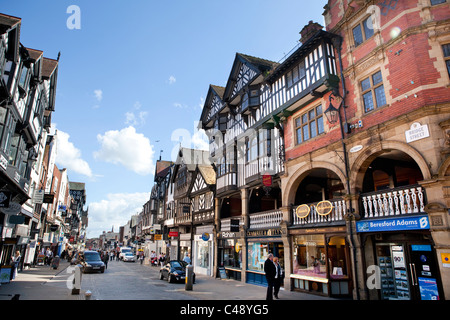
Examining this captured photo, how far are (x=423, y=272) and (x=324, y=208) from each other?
4.01 metres

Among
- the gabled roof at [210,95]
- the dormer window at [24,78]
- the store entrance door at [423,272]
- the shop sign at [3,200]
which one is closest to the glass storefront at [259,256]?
the store entrance door at [423,272]

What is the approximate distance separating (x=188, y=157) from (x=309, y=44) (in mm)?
20687

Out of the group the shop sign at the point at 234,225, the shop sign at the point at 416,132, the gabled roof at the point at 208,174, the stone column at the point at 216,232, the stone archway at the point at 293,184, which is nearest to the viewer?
the shop sign at the point at 416,132

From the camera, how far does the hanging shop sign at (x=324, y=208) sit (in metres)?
11.9

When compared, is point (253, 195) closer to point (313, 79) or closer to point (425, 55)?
point (313, 79)

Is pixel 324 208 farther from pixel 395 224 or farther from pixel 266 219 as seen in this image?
pixel 266 219

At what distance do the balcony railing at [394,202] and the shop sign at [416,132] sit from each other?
5.37ft

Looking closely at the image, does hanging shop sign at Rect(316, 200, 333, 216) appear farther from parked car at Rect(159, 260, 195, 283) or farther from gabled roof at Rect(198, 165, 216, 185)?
gabled roof at Rect(198, 165, 216, 185)

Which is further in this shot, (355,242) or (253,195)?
(253,195)

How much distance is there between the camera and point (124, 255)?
42.7 meters

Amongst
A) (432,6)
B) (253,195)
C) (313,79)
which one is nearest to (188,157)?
(253,195)

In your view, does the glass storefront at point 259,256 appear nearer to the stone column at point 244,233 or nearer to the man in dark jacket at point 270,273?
the stone column at point 244,233

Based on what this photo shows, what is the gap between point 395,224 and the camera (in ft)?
30.7

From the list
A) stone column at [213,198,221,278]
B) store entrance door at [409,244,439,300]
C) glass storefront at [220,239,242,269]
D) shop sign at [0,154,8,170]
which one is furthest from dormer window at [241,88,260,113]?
shop sign at [0,154,8,170]
